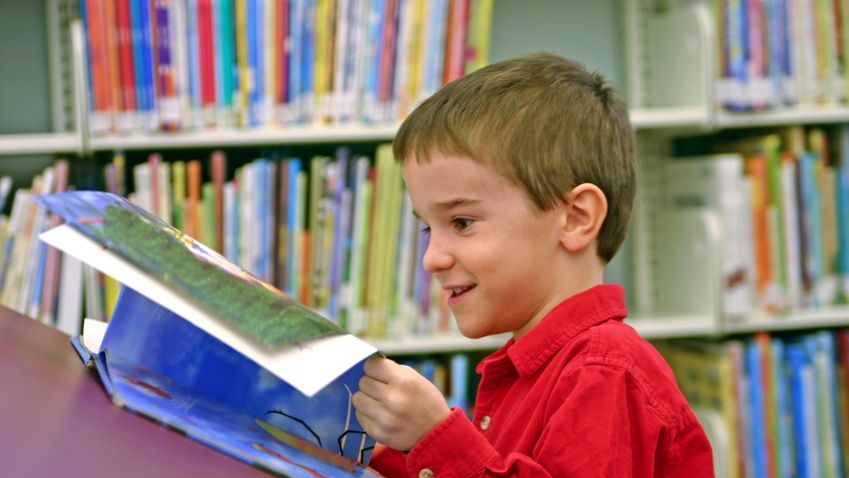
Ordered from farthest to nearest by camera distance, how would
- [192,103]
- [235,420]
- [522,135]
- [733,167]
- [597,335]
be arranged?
1. [733,167]
2. [192,103]
3. [522,135]
4. [597,335]
5. [235,420]

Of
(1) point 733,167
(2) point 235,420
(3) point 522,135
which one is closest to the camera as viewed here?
(2) point 235,420

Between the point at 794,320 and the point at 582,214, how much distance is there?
1396 millimetres

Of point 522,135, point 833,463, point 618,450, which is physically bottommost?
point 833,463

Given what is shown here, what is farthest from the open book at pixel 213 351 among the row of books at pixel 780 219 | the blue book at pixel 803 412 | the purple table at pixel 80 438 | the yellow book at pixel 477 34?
the blue book at pixel 803 412

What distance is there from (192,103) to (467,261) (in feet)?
3.86

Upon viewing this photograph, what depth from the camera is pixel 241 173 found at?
1.96 meters

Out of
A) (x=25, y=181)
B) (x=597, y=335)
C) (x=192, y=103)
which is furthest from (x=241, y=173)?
(x=597, y=335)

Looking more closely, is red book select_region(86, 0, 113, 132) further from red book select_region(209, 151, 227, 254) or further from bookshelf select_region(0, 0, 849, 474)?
red book select_region(209, 151, 227, 254)

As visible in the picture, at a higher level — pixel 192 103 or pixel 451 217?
pixel 192 103

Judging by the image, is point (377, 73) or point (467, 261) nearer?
point (467, 261)

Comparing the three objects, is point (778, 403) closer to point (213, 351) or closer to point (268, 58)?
point (268, 58)

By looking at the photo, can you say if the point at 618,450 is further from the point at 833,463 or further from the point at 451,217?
the point at 833,463

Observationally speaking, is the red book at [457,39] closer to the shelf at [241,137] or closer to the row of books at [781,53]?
the shelf at [241,137]

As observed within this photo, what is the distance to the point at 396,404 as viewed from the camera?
713 mm
